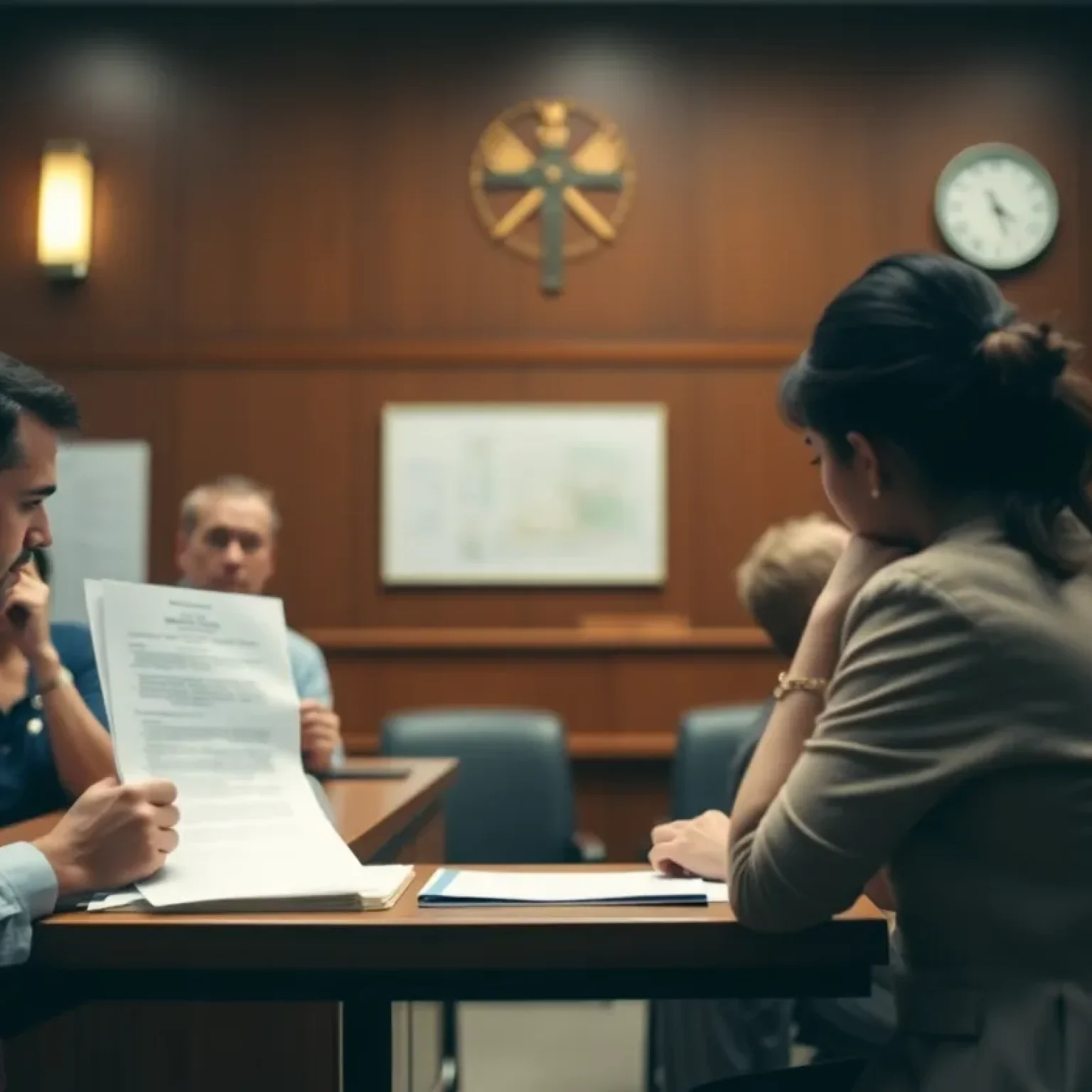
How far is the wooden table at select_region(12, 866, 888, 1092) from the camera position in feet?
3.73

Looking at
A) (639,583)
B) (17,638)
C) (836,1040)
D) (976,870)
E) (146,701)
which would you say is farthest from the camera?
(639,583)

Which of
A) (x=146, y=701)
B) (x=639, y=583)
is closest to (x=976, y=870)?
(x=146, y=701)

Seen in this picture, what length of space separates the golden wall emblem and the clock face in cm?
113

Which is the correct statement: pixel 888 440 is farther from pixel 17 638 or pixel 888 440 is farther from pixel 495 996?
pixel 17 638

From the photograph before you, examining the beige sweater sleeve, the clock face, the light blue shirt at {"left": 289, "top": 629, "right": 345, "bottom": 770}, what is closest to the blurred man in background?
the light blue shirt at {"left": 289, "top": 629, "right": 345, "bottom": 770}

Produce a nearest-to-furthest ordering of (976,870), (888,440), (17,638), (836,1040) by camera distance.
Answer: (976,870) < (888,440) < (17,638) < (836,1040)

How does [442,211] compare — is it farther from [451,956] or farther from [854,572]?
[451,956]

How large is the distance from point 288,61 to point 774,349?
2007 mm

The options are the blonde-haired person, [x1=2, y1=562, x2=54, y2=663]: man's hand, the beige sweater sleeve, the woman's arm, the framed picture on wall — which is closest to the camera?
the beige sweater sleeve

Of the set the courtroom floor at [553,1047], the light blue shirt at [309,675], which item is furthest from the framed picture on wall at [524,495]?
the courtroom floor at [553,1047]

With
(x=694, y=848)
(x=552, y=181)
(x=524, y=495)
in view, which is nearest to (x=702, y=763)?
(x=524, y=495)

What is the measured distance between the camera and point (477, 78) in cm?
467

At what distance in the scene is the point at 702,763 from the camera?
10.3ft

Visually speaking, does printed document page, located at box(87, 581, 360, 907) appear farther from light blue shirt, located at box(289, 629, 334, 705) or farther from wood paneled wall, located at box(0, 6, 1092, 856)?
wood paneled wall, located at box(0, 6, 1092, 856)
